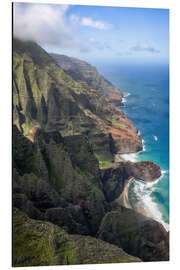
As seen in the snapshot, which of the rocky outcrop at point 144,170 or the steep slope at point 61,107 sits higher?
the steep slope at point 61,107

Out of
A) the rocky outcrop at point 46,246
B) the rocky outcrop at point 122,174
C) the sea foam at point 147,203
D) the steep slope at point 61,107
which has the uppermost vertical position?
the steep slope at point 61,107

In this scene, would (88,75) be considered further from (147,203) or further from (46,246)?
(46,246)

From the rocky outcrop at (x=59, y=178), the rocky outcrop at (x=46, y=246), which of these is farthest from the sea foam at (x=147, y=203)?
the rocky outcrop at (x=46, y=246)

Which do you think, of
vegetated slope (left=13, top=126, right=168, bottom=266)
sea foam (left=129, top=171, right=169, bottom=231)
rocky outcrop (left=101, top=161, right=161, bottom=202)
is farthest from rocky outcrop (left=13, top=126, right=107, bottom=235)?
sea foam (left=129, top=171, right=169, bottom=231)

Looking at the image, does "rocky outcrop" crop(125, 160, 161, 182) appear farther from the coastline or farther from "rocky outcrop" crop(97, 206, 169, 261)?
"rocky outcrop" crop(97, 206, 169, 261)

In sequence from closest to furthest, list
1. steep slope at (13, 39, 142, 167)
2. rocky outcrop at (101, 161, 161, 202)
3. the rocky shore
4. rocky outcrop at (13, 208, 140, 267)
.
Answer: rocky outcrop at (13, 208, 140, 267) < the rocky shore < steep slope at (13, 39, 142, 167) < rocky outcrop at (101, 161, 161, 202)

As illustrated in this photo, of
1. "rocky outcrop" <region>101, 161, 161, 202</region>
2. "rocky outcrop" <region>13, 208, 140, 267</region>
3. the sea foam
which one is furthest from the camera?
"rocky outcrop" <region>101, 161, 161, 202</region>

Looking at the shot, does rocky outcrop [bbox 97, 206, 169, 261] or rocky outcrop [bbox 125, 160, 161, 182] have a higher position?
rocky outcrop [bbox 125, 160, 161, 182]

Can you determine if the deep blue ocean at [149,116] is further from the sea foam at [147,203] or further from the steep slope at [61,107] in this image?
the steep slope at [61,107]
